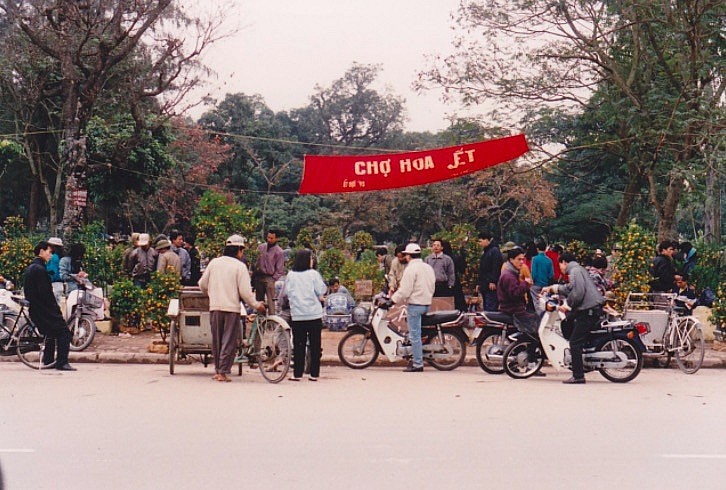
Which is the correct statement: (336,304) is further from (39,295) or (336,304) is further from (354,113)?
(354,113)

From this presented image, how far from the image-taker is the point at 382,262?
784 inches

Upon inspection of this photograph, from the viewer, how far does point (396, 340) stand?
40.7 ft

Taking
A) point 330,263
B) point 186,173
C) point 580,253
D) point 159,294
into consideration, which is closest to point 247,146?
point 186,173

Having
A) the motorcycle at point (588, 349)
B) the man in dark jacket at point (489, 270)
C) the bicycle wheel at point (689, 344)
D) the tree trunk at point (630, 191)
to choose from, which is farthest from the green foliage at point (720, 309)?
the tree trunk at point (630, 191)

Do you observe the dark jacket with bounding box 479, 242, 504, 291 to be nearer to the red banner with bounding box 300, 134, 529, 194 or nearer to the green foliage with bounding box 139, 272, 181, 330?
the red banner with bounding box 300, 134, 529, 194

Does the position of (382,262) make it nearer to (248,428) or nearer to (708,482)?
(248,428)

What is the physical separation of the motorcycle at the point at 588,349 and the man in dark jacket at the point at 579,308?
8.0 inches

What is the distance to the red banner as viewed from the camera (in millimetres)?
15906

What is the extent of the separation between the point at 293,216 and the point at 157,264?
32.1m

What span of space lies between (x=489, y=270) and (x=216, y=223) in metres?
5.87

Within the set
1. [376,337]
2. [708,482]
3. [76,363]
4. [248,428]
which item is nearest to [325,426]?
[248,428]

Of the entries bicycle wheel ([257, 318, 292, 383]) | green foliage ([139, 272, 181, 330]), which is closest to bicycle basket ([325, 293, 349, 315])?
green foliage ([139, 272, 181, 330])

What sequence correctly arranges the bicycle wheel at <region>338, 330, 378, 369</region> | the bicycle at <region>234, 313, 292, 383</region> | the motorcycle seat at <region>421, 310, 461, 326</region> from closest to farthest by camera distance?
1. the bicycle at <region>234, 313, 292, 383</region>
2. the motorcycle seat at <region>421, 310, 461, 326</region>
3. the bicycle wheel at <region>338, 330, 378, 369</region>

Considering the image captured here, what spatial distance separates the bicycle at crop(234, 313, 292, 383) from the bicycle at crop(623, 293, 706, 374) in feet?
15.7
